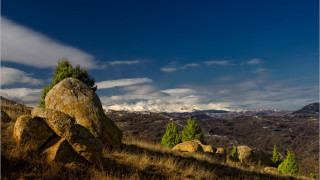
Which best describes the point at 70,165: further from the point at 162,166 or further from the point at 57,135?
the point at 162,166

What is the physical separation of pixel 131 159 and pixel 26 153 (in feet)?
10.9

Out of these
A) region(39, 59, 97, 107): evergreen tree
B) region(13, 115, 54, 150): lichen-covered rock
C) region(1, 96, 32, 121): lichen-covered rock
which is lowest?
region(13, 115, 54, 150): lichen-covered rock

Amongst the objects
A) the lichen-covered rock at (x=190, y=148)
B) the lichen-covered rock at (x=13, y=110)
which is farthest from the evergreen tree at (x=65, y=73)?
the lichen-covered rock at (x=190, y=148)

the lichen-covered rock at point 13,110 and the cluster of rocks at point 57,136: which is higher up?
the lichen-covered rock at point 13,110

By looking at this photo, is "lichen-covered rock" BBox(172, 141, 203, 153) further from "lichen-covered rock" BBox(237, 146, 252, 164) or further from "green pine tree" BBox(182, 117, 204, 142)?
"green pine tree" BBox(182, 117, 204, 142)

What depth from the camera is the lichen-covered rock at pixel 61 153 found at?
18.4 feet

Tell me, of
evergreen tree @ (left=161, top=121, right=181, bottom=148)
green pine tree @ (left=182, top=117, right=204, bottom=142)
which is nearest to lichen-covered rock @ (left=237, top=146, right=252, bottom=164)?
green pine tree @ (left=182, top=117, right=204, bottom=142)

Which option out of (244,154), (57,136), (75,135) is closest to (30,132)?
(57,136)

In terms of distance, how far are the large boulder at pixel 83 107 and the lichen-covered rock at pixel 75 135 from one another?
334 centimetres

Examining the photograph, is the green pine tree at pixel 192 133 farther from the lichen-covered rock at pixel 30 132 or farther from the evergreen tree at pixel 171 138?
the lichen-covered rock at pixel 30 132

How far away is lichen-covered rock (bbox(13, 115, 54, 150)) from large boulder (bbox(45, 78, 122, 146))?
347 cm

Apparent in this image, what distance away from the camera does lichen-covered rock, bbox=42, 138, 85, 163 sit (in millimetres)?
5605

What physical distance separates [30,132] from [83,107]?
170 inches

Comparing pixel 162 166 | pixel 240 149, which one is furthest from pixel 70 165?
pixel 240 149
